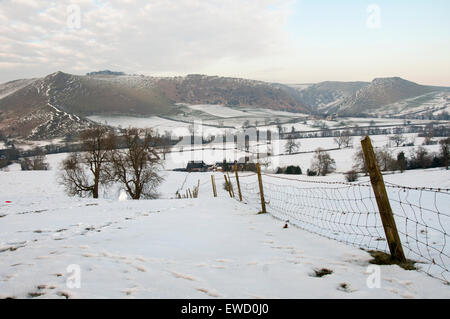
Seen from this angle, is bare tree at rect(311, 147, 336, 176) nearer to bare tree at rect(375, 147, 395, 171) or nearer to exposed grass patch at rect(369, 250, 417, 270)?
bare tree at rect(375, 147, 395, 171)

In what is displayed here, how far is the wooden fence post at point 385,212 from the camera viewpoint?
3.84 m

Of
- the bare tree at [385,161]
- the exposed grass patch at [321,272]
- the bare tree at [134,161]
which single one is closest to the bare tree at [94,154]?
→ the bare tree at [134,161]

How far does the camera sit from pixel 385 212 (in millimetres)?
3969

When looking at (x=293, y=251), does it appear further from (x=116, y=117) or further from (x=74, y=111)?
(x=74, y=111)

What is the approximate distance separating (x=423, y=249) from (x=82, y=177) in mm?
29395

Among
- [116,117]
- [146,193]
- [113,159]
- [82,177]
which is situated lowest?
[146,193]

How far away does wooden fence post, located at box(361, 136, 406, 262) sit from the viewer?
3844mm

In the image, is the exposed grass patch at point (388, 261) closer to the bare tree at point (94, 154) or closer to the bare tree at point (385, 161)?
the bare tree at point (94, 154)

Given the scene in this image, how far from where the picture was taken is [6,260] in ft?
13.6

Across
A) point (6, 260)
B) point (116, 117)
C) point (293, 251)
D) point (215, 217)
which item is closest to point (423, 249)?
point (293, 251)

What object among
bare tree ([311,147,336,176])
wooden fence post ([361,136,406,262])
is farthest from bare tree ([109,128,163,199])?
bare tree ([311,147,336,176])

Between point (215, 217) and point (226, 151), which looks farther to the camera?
point (226, 151)

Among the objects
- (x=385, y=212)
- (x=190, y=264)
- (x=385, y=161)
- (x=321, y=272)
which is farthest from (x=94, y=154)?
(x=385, y=161)
